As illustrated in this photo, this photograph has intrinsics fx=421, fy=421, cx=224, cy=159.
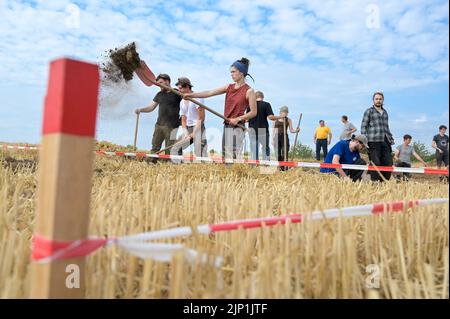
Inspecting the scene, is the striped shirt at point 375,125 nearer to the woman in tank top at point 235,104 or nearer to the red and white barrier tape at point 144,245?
the woman in tank top at point 235,104

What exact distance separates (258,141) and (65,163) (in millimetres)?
6213

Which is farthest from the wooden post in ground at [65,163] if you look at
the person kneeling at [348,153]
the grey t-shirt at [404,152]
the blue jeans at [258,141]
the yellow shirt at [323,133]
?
the yellow shirt at [323,133]

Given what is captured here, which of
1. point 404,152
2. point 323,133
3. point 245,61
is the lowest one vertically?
point 404,152

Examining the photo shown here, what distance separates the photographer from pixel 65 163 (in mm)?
942

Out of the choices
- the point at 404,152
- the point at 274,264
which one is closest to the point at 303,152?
the point at 404,152

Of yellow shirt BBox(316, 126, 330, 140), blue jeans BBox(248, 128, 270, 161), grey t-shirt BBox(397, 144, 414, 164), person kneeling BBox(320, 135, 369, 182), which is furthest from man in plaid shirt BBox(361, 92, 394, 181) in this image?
yellow shirt BBox(316, 126, 330, 140)

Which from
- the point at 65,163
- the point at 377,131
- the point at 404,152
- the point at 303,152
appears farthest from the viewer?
the point at 303,152

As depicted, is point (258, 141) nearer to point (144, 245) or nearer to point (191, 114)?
point (191, 114)

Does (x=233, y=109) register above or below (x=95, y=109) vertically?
above

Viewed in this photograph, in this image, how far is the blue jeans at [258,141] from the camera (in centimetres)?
692
